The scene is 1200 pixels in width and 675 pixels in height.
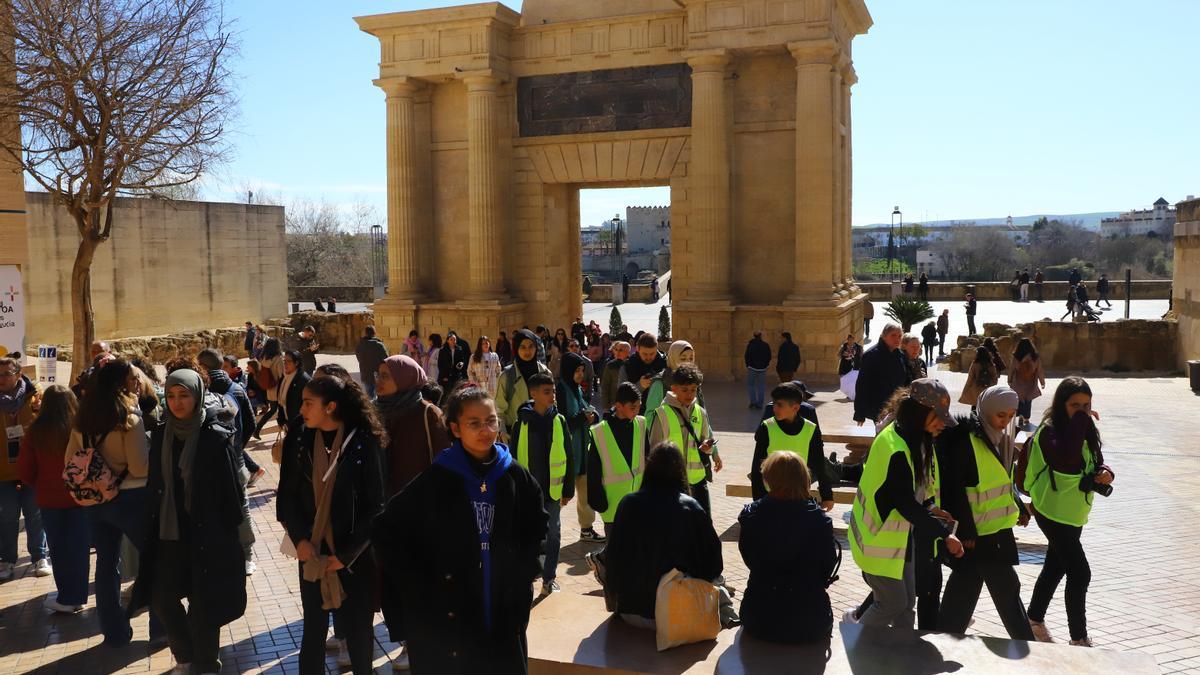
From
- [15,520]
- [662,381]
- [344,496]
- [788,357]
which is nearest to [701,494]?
[662,381]

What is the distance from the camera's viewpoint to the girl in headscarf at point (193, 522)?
5.43 m

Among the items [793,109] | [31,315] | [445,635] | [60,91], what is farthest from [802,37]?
[31,315]

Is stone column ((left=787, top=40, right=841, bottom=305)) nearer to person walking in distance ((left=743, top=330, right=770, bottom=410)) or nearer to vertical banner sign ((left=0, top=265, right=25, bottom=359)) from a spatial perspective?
person walking in distance ((left=743, top=330, right=770, bottom=410))

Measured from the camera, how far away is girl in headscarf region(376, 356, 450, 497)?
5762mm

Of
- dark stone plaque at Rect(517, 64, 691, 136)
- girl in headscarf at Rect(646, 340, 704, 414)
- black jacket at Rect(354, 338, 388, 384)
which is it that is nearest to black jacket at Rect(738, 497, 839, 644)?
girl in headscarf at Rect(646, 340, 704, 414)

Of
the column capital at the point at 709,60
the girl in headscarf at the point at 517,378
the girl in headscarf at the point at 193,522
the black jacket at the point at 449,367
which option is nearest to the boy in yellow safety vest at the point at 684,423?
the girl in headscarf at the point at 517,378

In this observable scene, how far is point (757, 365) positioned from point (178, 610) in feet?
40.6

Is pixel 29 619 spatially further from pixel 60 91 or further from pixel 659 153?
pixel 659 153

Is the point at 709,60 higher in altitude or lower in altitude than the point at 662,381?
higher

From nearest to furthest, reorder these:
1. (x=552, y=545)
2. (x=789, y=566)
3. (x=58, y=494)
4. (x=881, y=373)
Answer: (x=789, y=566), (x=58, y=494), (x=552, y=545), (x=881, y=373)

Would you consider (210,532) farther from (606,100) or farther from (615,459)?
(606,100)

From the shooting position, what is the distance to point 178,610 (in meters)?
5.57

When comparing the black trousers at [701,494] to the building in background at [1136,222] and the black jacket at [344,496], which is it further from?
the building in background at [1136,222]

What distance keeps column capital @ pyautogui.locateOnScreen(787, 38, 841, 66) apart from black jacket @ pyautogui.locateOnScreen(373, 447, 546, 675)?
57.8ft
